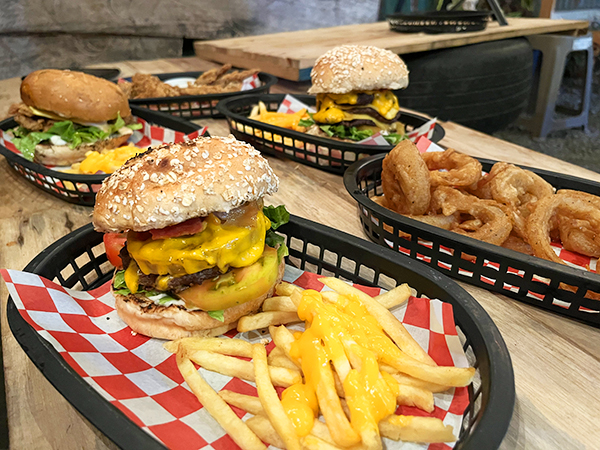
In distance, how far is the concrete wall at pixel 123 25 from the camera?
6527mm

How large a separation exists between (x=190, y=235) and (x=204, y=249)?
72 mm

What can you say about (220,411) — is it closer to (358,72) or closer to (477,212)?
(477,212)

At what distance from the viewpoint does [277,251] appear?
1.65 meters

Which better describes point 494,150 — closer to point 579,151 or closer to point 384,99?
point 384,99

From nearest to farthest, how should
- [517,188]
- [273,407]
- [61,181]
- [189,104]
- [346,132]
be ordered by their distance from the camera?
1. [273,407]
2. [517,188]
3. [61,181]
4. [346,132]
5. [189,104]

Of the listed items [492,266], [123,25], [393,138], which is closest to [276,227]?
[492,266]

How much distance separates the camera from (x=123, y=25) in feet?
23.8

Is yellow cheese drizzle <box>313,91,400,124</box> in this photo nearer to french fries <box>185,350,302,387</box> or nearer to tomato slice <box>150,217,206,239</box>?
tomato slice <box>150,217,206,239</box>

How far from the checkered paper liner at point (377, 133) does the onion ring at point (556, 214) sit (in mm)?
1165

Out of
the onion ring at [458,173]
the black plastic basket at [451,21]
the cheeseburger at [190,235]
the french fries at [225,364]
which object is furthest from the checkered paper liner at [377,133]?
the black plastic basket at [451,21]

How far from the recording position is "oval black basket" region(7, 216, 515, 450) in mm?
982

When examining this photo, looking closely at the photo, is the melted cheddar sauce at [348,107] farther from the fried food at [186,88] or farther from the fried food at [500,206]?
the fried food at [186,88]

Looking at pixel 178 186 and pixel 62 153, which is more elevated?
pixel 178 186

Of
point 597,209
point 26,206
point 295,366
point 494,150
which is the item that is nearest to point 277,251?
point 295,366
